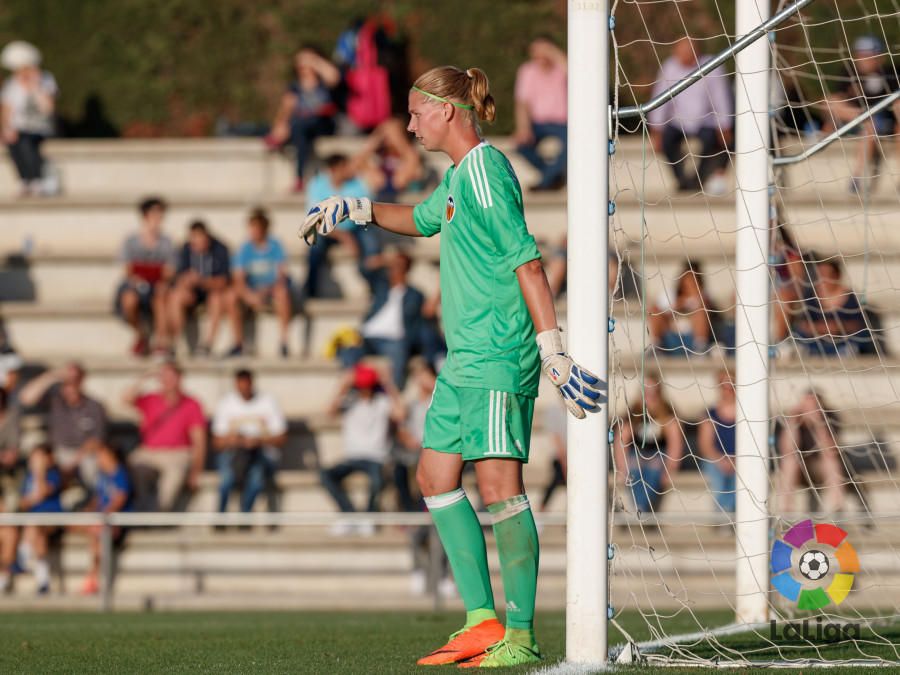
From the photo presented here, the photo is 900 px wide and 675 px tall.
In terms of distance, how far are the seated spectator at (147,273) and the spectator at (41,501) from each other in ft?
7.16

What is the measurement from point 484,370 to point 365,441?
8.33 meters

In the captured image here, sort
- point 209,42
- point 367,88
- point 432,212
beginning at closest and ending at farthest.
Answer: point 432,212 < point 367,88 < point 209,42

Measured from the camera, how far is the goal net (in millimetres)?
6418

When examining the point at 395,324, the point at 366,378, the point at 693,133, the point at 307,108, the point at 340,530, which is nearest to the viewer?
the point at 340,530

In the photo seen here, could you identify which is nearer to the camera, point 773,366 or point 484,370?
point 484,370

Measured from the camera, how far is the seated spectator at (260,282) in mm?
14914

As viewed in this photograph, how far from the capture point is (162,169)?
17203mm

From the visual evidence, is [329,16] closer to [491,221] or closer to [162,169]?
[162,169]

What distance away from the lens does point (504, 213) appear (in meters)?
5.22

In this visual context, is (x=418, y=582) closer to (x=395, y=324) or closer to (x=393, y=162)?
(x=395, y=324)

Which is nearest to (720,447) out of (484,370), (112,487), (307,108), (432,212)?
(112,487)

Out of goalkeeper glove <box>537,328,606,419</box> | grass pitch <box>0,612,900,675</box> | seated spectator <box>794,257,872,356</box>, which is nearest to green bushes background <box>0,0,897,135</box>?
seated spectator <box>794,257,872,356</box>

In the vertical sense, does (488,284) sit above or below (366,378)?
below

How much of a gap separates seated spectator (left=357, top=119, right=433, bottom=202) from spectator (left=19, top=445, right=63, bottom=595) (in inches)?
172
